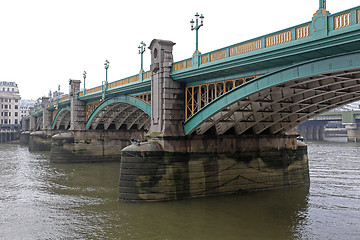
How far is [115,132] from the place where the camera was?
145 ft

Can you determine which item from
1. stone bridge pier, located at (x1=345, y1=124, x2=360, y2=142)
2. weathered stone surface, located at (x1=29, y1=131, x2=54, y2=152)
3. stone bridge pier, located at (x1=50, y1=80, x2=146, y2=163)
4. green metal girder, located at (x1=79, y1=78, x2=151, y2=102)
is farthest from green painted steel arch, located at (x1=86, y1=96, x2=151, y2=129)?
stone bridge pier, located at (x1=345, y1=124, x2=360, y2=142)

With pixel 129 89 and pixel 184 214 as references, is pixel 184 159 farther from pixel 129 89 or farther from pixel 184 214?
pixel 129 89

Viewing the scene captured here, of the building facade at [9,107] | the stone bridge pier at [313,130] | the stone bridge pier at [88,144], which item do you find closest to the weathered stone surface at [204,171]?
the stone bridge pier at [88,144]

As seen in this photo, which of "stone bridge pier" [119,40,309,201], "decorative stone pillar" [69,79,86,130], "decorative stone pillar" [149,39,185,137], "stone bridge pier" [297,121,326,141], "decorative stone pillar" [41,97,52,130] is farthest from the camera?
"stone bridge pier" [297,121,326,141]

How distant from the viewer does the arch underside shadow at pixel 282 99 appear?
45.8 ft

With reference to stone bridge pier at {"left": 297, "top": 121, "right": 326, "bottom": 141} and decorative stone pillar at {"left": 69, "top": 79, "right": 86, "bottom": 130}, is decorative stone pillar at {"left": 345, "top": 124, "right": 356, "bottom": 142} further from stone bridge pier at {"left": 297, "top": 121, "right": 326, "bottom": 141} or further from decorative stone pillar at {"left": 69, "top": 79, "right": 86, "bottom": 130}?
decorative stone pillar at {"left": 69, "top": 79, "right": 86, "bottom": 130}

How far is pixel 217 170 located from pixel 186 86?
562 centimetres

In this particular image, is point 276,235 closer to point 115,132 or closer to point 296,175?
point 296,175

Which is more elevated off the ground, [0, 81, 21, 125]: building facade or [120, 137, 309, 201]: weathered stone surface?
[0, 81, 21, 125]: building facade

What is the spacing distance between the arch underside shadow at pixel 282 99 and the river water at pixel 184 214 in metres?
4.47

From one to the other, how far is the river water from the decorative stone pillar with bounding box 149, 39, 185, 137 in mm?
4781

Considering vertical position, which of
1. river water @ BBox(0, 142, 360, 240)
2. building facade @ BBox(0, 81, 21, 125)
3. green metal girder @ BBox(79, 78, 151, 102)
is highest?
building facade @ BBox(0, 81, 21, 125)

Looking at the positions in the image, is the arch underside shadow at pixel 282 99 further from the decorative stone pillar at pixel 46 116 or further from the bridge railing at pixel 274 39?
the decorative stone pillar at pixel 46 116

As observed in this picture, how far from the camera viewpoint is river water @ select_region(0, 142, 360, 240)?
618 inches
